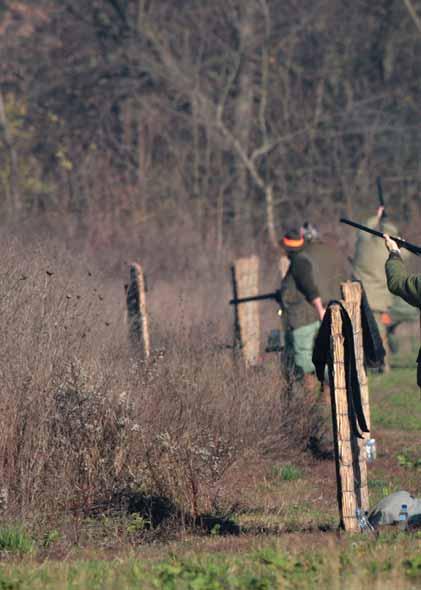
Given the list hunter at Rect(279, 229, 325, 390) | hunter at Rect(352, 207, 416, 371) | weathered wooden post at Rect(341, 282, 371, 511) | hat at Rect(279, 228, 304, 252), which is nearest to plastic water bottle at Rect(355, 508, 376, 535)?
weathered wooden post at Rect(341, 282, 371, 511)

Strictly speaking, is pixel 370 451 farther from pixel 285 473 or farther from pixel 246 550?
pixel 246 550

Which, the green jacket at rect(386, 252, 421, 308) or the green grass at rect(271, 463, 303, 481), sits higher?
the green jacket at rect(386, 252, 421, 308)

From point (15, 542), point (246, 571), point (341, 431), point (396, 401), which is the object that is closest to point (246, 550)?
point (246, 571)

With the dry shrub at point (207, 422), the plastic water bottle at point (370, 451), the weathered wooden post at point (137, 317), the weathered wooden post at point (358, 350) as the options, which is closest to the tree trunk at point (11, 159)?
the weathered wooden post at point (137, 317)

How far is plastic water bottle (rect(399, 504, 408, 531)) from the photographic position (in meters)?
8.55

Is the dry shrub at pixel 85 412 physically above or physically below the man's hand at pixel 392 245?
below

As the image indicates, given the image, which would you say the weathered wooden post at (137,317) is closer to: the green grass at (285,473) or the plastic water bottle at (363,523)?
the green grass at (285,473)

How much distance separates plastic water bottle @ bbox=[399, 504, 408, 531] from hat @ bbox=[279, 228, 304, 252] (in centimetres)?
554

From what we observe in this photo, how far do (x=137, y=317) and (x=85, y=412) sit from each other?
11.9 ft

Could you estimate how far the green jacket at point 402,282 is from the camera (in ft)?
28.3

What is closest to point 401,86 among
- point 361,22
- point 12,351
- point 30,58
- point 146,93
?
point 361,22

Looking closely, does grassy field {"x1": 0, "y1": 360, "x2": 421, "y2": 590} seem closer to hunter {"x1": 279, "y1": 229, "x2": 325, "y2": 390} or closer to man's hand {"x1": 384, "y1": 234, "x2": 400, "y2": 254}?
man's hand {"x1": 384, "y1": 234, "x2": 400, "y2": 254}

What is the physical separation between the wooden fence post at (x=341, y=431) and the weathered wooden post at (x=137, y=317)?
10.1 feet

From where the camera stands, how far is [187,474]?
9.47 metres
